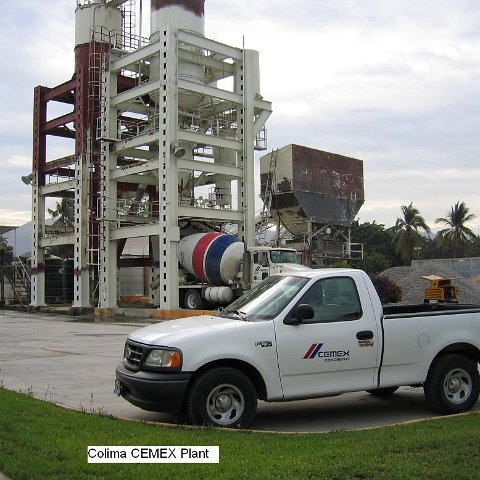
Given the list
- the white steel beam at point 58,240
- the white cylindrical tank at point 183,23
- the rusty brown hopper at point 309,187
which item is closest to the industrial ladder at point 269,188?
the rusty brown hopper at point 309,187

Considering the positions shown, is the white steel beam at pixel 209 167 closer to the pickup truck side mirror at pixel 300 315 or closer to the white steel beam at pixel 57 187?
the white steel beam at pixel 57 187

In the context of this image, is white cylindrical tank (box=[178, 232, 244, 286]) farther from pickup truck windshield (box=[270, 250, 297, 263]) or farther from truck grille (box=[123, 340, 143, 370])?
truck grille (box=[123, 340, 143, 370])

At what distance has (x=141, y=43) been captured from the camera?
3897 cm

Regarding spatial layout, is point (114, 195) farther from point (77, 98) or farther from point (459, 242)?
point (459, 242)

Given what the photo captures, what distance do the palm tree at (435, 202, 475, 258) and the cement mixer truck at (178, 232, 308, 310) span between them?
50.8 m

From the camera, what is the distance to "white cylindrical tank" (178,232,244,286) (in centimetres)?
3027

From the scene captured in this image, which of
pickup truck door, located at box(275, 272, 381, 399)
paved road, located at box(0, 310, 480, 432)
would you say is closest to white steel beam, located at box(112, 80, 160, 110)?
paved road, located at box(0, 310, 480, 432)

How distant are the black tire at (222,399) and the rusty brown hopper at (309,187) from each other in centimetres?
3596

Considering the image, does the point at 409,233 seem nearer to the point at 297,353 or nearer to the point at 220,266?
the point at 220,266

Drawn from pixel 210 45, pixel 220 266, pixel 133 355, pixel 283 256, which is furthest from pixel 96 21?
pixel 133 355

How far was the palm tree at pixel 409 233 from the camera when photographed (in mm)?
74375

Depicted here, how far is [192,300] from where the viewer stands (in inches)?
1255

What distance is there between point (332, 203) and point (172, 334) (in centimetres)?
3982

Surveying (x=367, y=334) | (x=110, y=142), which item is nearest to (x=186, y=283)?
(x=110, y=142)
